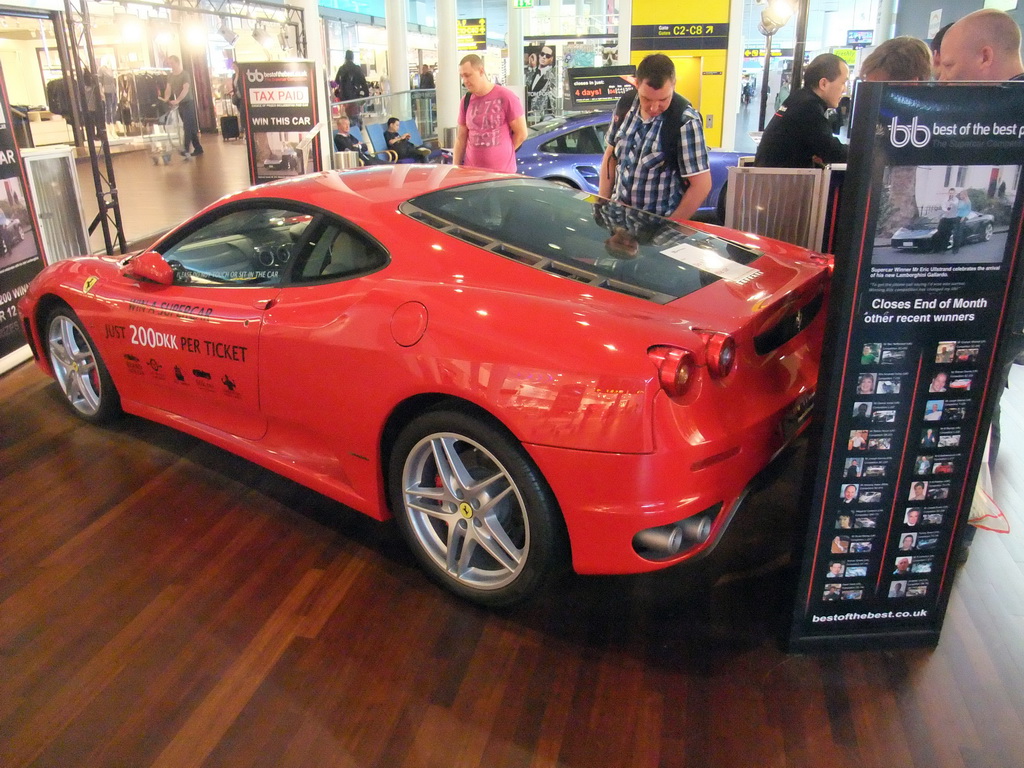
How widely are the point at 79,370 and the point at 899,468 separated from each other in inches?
141

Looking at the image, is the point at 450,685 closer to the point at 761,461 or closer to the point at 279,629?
the point at 279,629

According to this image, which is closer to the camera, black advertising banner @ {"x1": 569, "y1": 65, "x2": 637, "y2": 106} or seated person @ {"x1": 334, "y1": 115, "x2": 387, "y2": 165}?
seated person @ {"x1": 334, "y1": 115, "x2": 387, "y2": 165}

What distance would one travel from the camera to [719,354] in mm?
1983

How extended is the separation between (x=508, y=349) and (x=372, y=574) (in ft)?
3.42

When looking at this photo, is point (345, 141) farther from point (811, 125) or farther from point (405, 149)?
point (811, 125)

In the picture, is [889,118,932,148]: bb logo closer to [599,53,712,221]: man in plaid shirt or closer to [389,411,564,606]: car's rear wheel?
[389,411,564,606]: car's rear wheel

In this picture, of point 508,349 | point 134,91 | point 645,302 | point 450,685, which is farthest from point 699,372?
point 134,91

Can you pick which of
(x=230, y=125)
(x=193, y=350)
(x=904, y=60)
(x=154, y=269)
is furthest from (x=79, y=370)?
(x=230, y=125)

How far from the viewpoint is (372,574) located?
2.65 metres

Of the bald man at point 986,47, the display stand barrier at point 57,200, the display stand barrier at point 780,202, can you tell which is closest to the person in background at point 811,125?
the display stand barrier at point 780,202

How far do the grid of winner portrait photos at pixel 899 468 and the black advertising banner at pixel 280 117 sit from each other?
275 inches

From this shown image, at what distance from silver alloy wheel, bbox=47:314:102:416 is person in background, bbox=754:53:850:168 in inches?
140

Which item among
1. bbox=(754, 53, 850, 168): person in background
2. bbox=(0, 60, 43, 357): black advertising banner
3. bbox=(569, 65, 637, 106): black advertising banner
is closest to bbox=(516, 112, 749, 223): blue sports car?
bbox=(754, 53, 850, 168): person in background

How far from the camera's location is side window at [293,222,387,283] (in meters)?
2.53
